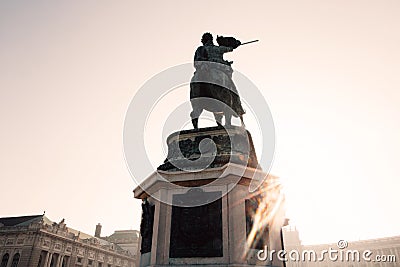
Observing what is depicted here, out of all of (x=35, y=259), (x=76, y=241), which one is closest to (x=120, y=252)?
(x=76, y=241)

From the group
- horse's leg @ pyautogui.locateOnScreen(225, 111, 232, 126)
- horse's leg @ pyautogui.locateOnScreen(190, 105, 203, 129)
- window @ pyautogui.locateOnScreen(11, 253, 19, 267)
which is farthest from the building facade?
horse's leg @ pyautogui.locateOnScreen(225, 111, 232, 126)

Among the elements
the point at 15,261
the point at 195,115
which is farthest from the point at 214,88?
the point at 15,261

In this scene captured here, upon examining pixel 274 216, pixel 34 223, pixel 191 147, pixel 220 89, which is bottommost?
pixel 274 216

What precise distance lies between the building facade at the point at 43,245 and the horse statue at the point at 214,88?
4518 centimetres

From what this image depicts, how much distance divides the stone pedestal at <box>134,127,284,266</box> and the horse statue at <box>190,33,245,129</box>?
1370mm

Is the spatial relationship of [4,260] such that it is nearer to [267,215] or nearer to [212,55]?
[212,55]

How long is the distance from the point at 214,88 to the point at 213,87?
0.04m

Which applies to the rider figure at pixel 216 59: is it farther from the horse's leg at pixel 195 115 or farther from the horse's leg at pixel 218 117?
the horse's leg at pixel 195 115

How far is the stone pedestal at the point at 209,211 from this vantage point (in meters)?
6.76

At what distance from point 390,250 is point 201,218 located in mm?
86973

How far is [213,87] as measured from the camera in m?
9.31

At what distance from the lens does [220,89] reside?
9391 mm

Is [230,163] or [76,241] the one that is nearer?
[230,163]

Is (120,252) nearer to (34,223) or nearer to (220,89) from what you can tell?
(34,223)
